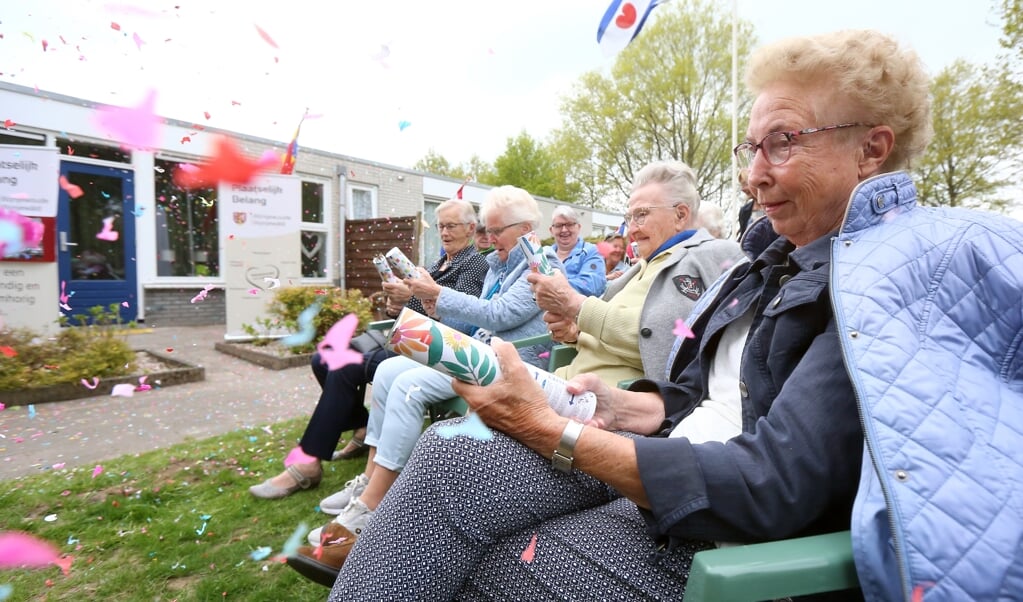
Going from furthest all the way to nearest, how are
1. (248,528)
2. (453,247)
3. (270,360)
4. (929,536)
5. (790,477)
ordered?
(270,360)
(453,247)
(248,528)
(790,477)
(929,536)

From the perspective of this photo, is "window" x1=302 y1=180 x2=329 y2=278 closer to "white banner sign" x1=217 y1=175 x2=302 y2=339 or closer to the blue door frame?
"white banner sign" x1=217 y1=175 x2=302 y2=339

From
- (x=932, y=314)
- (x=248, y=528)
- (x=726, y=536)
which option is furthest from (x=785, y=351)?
(x=248, y=528)

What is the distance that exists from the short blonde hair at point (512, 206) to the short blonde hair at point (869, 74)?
1.87 m

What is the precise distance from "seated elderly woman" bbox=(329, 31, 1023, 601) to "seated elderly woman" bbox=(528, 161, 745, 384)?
66 centimetres

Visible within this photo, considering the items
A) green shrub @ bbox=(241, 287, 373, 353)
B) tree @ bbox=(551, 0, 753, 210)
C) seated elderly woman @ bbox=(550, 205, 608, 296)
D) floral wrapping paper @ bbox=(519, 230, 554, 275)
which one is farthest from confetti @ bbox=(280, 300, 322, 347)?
tree @ bbox=(551, 0, 753, 210)

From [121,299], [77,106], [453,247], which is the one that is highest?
[77,106]

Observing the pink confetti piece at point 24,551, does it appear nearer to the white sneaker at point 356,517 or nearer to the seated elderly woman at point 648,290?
the white sneaker at point 356,517

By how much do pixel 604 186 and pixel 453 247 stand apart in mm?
17205

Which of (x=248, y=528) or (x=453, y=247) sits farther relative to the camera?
(x=453, y=247)

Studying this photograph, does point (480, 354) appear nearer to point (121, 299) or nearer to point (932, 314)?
point (932, 314)

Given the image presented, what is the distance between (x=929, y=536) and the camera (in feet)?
2.61

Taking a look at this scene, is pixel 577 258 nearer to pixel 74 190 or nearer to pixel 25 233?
pixel 25 233

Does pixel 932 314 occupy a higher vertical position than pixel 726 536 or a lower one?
higher

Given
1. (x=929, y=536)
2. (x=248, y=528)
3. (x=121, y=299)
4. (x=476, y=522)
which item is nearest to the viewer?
(x=929, y=536)
